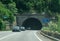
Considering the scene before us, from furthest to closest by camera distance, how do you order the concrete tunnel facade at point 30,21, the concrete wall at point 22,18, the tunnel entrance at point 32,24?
the tunnel entrance at point 32,24, the concrete tunnel facade at point 30,21, the concrete wall at point 22,18

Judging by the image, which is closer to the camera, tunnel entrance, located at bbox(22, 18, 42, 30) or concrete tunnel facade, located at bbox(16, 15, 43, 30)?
concrete tunnel facade, located at bbox(16, 15, 43, 30)

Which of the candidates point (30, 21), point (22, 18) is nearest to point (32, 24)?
point (30, 21)

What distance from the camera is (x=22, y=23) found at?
119m

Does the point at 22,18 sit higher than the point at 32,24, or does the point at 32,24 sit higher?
the point at 22,18

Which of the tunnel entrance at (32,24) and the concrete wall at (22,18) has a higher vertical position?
the concrete wall at (22,18)

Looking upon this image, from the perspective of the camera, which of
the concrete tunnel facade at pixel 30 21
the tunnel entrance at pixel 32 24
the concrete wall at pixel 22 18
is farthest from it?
the tunnel entrance at pixel 32 24

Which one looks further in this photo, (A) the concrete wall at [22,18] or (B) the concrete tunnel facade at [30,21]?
(B) the concrete tunnel facade at [30,21]

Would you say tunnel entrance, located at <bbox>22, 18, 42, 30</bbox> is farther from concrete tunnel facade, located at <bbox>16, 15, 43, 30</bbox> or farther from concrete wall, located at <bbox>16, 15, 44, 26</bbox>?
concrete wall, located at <bbox>16, 15, 44, 26</bbox>

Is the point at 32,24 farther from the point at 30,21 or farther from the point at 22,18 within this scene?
the point at 22,18

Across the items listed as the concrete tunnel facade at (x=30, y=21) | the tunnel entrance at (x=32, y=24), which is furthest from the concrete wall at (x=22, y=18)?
A: the tunnel entrance at (x=32, y=24)

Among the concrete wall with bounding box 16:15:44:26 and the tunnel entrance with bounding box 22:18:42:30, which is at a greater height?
the concrete wall with bounding box 16:15:44:26

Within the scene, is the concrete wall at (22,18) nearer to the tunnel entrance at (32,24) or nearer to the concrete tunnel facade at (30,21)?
the concrete tunnel facade at (30,21)

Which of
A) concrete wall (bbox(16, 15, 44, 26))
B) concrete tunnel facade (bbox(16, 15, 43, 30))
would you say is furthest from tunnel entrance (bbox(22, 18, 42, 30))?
concrete wall (bbox(16, 15, 44, 26))

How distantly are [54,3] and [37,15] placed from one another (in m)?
25.7
